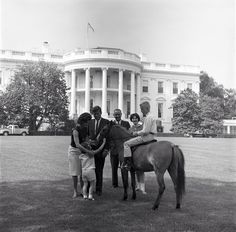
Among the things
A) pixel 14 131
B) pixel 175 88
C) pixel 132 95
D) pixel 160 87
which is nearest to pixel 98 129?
pixel 14 131

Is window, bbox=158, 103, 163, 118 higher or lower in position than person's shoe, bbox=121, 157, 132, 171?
higher

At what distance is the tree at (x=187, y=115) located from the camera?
169 ft

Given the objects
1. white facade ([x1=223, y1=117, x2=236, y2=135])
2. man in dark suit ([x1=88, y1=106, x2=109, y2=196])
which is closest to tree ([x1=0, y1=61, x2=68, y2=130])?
man in dark suit ([x1=88, y1=106, x2=109, y2=196])

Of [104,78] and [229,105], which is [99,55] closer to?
[104,78]

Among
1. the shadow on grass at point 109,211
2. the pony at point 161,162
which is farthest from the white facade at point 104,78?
the pony at point 161,162

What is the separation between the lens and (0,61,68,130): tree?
139ft

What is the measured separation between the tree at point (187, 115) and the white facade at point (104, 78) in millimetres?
7910

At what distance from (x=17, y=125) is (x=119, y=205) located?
3883 cm

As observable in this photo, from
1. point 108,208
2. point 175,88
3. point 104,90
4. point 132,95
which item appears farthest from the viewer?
point 175,88

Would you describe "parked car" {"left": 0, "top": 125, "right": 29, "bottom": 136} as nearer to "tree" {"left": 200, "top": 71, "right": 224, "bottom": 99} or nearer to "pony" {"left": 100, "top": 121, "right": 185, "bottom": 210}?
"pony" {"left": 100, "top": 121, "right": 185, "bottom": 210}

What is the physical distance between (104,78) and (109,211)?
159ft

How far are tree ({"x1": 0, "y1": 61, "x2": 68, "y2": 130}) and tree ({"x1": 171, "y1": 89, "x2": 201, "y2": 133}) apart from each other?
17827 mm

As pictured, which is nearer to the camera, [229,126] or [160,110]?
[160,110]

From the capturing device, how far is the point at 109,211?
258 inches
